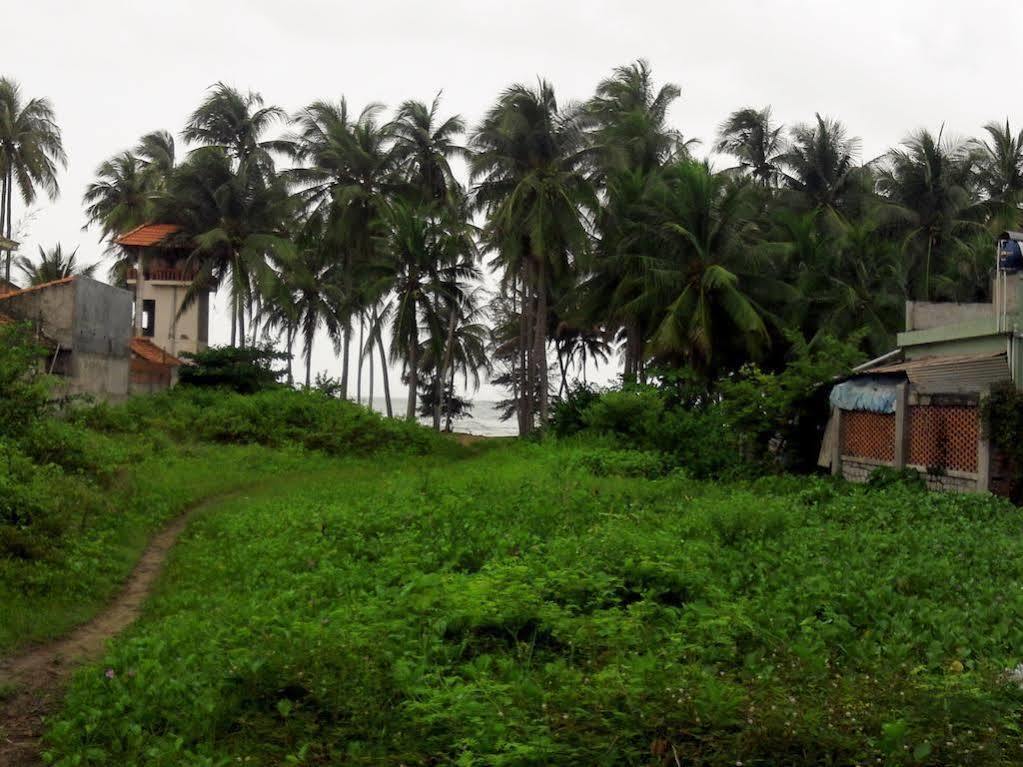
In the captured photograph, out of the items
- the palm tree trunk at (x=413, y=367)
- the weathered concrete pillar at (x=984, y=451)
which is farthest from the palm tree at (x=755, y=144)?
the weathered concrete pillar at (x=984, y=451)

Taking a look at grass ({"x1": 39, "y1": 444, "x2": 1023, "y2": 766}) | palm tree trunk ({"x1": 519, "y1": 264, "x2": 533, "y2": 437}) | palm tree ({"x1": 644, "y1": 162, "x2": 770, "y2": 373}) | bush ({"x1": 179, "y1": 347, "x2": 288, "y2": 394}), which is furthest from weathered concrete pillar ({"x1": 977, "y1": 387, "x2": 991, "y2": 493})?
bush ({"x1": 179, "y1": 347, "x2": 288, "y2": 394})

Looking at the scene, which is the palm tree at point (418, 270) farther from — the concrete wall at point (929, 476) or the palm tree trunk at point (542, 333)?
the concrete wall at point (929, 476)

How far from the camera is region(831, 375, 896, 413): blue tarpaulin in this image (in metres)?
16.2

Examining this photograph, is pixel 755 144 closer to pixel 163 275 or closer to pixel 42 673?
pixel 163 275

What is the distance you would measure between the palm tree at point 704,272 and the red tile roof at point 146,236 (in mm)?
17435

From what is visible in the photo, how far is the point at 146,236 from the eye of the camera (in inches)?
1451

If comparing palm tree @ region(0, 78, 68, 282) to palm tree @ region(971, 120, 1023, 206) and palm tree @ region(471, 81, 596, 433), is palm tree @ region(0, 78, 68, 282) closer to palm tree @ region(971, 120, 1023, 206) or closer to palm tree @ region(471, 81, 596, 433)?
palm tree @ region(471, 81, 596, 433)

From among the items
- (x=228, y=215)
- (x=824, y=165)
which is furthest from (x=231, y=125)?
(x=824, y=165)

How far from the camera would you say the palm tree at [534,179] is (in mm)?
30156

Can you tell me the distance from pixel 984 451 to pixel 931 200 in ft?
75.6

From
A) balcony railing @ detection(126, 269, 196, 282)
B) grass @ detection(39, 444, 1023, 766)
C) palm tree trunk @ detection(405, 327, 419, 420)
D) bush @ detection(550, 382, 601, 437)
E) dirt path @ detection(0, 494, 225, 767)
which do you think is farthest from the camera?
balcony railing @ detection(126, 269, 196, 282)

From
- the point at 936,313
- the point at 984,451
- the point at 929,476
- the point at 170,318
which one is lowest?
the point at 929,476

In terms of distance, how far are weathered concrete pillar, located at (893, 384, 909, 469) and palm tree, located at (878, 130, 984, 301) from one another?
65.0ft

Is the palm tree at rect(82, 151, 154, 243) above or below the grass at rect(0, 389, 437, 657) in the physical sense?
above
